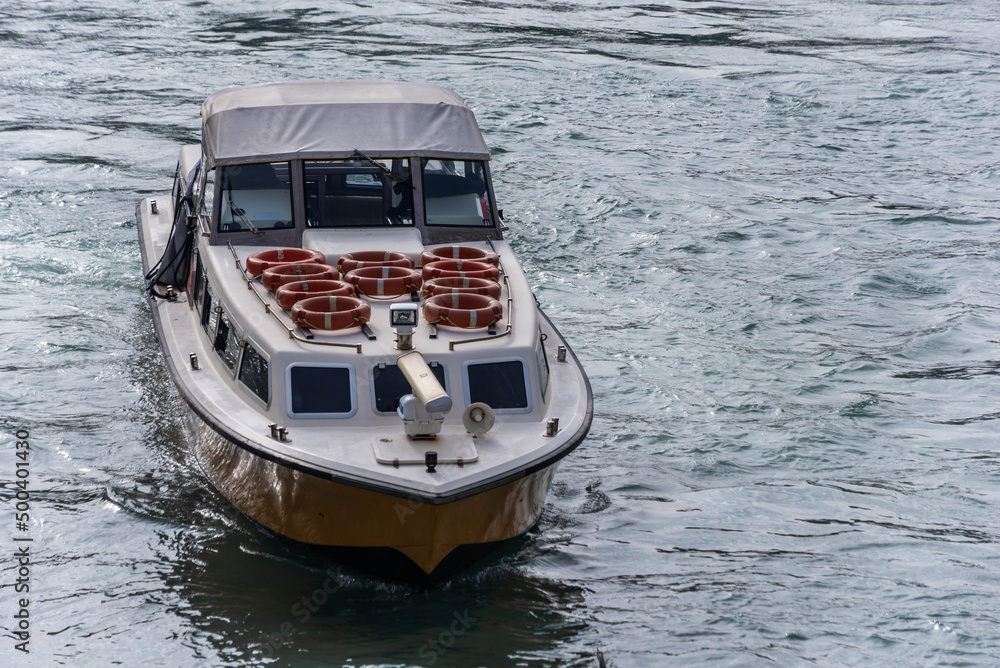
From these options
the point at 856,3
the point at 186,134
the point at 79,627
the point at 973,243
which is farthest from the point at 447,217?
the point at 856,3

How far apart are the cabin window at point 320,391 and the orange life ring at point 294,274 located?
1412 millimetres

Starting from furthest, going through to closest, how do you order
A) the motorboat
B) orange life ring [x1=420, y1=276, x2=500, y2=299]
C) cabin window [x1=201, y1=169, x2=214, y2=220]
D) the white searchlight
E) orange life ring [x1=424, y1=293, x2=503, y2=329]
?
1. cabin window [x1=201, y1=169, x2=214, y2=220]
2. orange life ring [x1=420, y1=276, x2=500, y2=299]
3. orange life ring [x1=424, y1=293, x2=503, y2=329]
4. the motorboat
5. the white searchlight

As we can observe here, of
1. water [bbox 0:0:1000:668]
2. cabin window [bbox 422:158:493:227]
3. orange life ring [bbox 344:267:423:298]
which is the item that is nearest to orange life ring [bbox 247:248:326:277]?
orange life ring [bbox 344:267:423:298]

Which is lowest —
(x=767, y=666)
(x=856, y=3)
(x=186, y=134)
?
(x=767, y=666)

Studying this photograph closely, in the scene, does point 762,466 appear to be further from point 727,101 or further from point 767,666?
point 727,101

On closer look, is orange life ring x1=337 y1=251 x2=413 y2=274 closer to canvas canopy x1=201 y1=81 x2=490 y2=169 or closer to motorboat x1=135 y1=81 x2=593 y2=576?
motorboat x1=135 y1=81 x2=593 y2=576

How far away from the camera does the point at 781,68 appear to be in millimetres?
26922

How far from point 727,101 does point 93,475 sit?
17.8m

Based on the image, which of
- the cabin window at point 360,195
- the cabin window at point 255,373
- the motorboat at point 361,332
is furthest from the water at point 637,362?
the cabin window at point 360,195

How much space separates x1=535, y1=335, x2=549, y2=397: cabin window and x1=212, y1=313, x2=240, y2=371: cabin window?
2.60 m

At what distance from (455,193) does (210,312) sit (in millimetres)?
2844

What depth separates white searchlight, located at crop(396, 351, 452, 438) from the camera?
26.7 ft

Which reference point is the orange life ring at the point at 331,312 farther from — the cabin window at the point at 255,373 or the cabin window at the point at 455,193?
the cabin window at the point at 455,193

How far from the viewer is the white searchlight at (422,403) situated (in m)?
8.14
